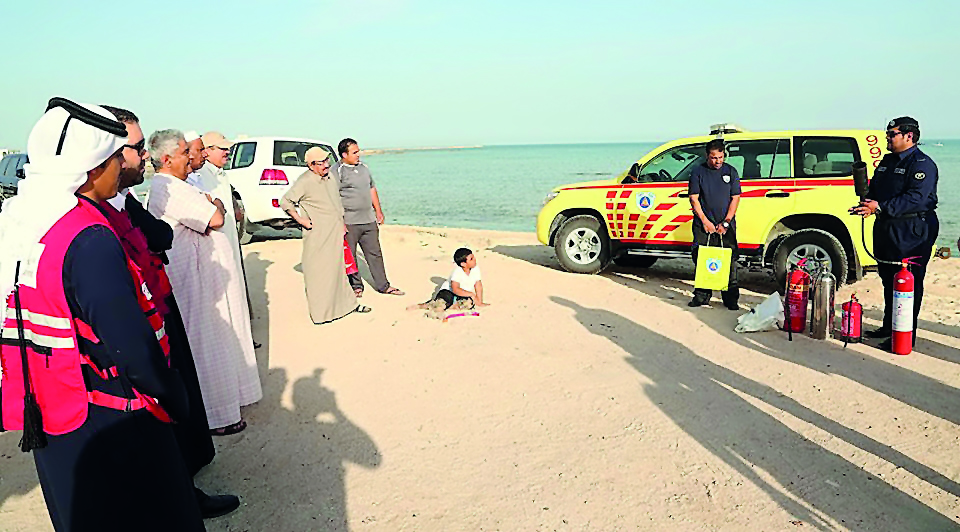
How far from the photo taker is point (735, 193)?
299 inches

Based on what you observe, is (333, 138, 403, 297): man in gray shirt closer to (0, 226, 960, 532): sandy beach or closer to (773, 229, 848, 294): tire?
(0, 226, 960, 532): sandy beach

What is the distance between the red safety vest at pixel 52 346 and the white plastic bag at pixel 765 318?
585 centimetres

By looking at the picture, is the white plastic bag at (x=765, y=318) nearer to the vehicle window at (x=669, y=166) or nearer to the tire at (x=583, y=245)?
the vehicle window at (x=669, y=166)

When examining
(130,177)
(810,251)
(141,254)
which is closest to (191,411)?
(141,254)

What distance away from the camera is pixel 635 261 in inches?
418

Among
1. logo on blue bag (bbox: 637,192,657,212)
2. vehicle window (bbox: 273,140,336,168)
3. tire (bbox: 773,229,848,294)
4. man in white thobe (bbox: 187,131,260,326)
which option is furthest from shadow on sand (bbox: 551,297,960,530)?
vehicle window (bbox: 273,140,336,168)

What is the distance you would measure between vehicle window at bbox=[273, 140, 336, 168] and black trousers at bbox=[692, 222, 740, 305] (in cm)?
725

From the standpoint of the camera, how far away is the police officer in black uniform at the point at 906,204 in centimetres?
586

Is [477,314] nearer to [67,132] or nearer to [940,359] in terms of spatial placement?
[940,359]

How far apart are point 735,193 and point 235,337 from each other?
211 inches

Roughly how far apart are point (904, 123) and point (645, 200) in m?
3.62

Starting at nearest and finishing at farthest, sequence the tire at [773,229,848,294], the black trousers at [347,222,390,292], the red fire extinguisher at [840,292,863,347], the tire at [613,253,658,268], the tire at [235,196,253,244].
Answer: the red fire extinguisher at [840,292,863,347], the tire at [773,229,848,294], the black trousers at [347,222,390,292], the tire at [613,253,658,268], the tire at [235,196,253,244]

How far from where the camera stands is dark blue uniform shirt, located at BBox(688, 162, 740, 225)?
299 inches

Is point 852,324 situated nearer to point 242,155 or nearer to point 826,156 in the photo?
point 826,156
